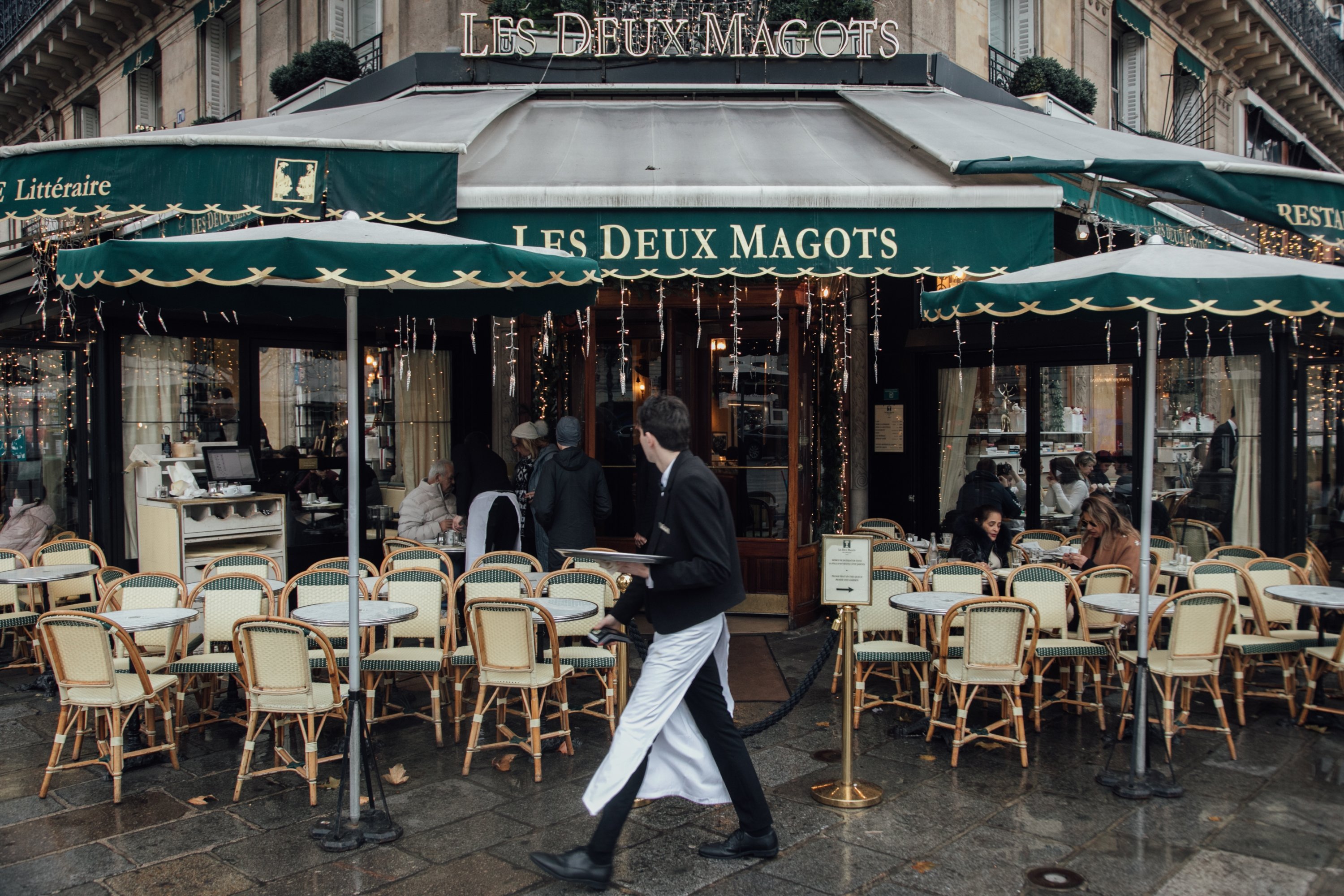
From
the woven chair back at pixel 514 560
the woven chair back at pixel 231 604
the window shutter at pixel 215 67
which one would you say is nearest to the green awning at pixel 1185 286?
the woven chair back at pixel 514 560

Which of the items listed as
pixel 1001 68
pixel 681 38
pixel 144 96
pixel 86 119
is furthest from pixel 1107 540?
pixel 86 119

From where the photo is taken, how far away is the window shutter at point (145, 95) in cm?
1577

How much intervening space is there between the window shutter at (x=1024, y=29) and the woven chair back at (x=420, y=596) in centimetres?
962

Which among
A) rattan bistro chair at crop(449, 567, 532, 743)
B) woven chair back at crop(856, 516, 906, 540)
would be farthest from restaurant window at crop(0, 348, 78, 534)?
woven chair back at crop(856, 516, 906, 540)

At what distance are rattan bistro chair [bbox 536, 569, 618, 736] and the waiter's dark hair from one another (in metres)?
2.24

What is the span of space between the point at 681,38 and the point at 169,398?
237 inches

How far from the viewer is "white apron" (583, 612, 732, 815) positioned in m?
3.96

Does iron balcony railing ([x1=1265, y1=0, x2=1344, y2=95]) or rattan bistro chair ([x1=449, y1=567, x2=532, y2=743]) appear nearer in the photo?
rattan bistro chair ([x1=449, y1=567, x2=532, y2=743])

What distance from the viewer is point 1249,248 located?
420 inches

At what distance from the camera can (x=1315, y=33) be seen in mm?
17938

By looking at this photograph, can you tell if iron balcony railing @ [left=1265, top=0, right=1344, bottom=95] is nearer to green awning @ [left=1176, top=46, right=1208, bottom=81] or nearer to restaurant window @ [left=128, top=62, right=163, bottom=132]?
green awning @ [left=1176, top=46, right=1208, bottom=81]

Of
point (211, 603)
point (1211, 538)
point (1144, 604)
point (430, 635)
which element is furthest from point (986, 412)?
point (211, 603)

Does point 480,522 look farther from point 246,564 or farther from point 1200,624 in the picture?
point 1200,624

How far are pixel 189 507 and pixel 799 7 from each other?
7.32 metres
